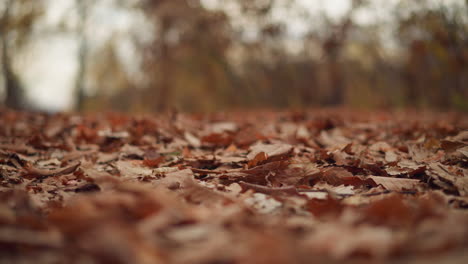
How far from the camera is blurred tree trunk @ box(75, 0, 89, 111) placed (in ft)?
43.6

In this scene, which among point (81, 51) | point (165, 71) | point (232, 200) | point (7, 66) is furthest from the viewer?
point (81, 51)

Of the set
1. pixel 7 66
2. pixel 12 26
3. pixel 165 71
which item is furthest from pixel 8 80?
pixel 165 71

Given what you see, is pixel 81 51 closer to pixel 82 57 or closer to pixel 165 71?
pixel 82 57

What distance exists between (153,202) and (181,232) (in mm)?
115

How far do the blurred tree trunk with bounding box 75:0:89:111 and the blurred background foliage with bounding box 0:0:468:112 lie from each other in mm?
39

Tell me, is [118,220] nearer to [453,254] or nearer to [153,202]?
[153,202]

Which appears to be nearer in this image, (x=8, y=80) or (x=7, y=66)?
(x=8, y=80)

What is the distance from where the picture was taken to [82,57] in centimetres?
1379

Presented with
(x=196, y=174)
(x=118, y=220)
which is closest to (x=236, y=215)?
(x=118, y=220)

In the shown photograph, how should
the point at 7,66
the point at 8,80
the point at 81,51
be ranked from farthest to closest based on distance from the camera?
the point at 81,51 → the point at 7,66 → the point at 8,80

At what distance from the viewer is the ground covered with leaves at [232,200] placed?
65 centimetres

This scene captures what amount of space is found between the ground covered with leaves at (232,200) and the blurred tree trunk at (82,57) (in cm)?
1209

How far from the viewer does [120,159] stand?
193cm

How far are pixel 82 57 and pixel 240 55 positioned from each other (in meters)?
6.56
